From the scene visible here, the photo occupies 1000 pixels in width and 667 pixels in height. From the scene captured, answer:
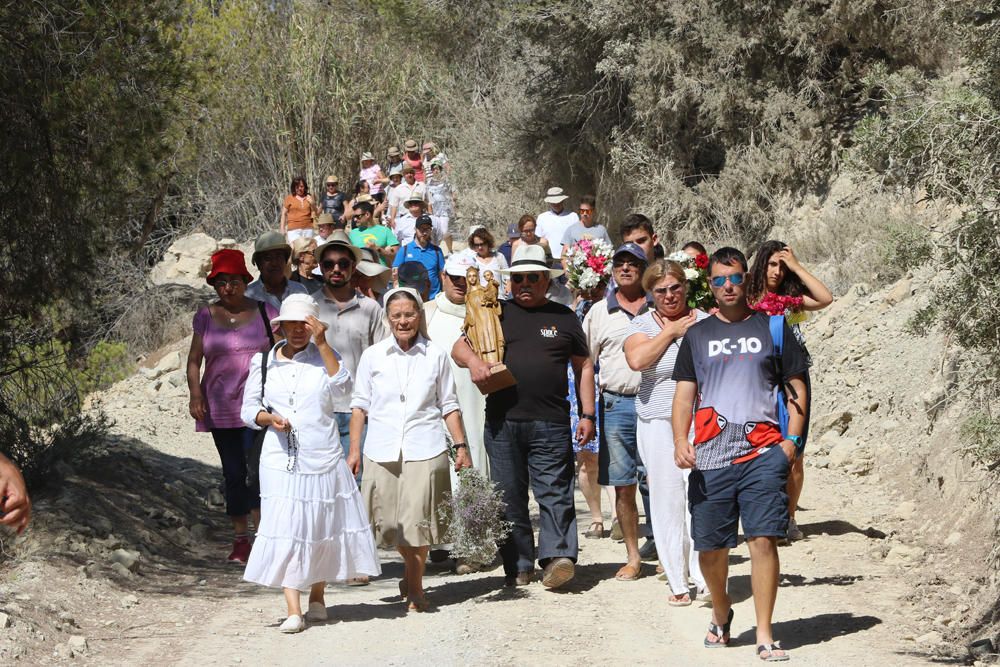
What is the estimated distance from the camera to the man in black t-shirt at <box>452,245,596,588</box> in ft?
29.8

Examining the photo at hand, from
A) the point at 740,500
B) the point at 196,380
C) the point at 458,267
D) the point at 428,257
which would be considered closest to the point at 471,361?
the point at 458,267

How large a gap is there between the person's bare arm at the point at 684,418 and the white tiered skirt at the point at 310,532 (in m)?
2.15

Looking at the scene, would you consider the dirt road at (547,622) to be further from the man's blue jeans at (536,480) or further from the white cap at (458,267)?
the white cap at (458,267)

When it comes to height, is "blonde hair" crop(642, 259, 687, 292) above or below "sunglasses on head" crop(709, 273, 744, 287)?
above

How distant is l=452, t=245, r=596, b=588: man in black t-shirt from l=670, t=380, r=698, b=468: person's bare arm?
5.80 ft

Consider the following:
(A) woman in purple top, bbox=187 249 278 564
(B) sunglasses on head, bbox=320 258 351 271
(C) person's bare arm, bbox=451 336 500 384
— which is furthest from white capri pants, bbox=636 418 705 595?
(A) woman in purple top, bbox=187 249 278 564

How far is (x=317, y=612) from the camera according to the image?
27.6 feet

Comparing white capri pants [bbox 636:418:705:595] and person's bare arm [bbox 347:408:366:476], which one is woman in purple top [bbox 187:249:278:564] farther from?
white capri pants [bbox 636:418:705:595]

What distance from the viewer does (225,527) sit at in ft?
40.3

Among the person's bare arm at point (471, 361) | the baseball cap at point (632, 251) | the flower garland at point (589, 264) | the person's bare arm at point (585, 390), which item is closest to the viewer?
the person's bare arm at point (471, 361)

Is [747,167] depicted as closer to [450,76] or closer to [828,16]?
[828,16]

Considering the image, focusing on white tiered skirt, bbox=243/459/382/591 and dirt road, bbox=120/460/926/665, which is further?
white tiered skirt, bbox=243/459/382/591

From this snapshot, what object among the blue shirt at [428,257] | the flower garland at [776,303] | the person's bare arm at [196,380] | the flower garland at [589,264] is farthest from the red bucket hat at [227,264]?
the blue shirt at [428,257]

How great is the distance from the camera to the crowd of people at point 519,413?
7312 mm
